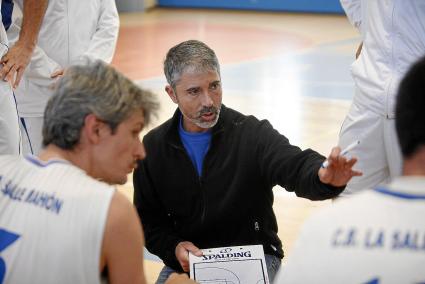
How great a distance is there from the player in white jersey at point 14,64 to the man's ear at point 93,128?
155 cm

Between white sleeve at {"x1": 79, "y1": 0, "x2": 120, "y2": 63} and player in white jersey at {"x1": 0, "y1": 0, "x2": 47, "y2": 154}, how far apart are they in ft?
1.25

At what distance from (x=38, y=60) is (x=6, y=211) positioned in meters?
2.15

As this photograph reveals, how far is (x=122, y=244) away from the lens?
1.90 metres

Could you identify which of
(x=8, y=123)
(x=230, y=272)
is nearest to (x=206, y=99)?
(x=230, y=272)

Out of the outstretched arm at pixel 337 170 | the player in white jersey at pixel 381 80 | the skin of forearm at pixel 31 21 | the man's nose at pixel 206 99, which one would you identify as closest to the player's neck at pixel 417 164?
the outstretched arm at pixel 337 170

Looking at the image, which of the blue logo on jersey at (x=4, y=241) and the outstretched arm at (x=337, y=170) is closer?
the blue logo on jersey at (x=4, y=241)

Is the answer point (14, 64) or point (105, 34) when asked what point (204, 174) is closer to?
point (14, 64)

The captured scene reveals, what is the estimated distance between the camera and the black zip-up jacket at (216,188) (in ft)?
9.99

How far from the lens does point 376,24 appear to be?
3160 millimetres

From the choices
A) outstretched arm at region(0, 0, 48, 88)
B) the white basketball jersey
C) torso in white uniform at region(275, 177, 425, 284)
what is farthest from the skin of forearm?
torso in white uniform at region(275, 177, 425, 284)

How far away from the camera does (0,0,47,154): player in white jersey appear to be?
347 centimetres

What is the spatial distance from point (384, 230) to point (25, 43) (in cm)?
→ 271

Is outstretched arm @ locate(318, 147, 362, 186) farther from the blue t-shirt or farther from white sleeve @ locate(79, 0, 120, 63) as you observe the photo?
white sleeve @ locate(79, 0, 120, 63)

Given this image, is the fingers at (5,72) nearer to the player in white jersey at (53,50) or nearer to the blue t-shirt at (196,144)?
the player in white jersey at (53,50)
